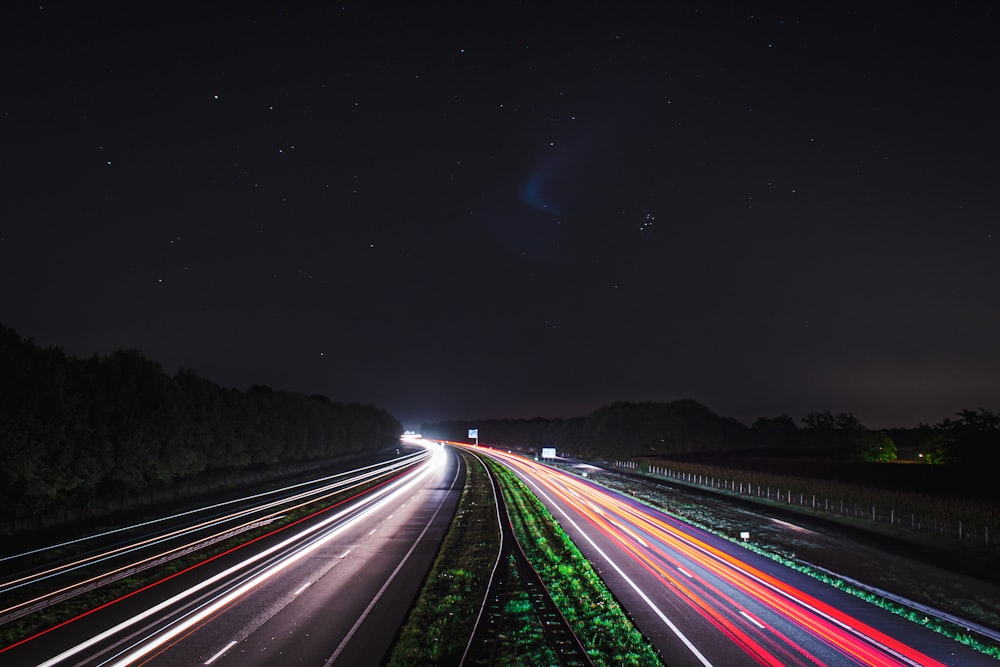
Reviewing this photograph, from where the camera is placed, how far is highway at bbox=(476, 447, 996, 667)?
1600cm

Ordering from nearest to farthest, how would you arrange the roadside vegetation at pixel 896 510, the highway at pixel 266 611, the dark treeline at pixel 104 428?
the highway at pixel 266 611, the roadside vegetation at pixel 896 510, the dark treeline at pixel 104 428

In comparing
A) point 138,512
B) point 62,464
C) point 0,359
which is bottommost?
point 138,512

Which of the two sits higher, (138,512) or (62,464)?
(62,464)

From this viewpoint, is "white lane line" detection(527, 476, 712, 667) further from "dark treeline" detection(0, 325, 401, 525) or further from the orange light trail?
"dark treeline" detection(0, 325, 401, 525)

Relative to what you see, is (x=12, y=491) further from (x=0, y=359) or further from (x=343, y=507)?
(x=343, y=507)

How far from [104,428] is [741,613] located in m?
42.7

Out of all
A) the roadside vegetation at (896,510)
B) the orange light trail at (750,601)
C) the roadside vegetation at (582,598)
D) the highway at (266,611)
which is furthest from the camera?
the roadside vegetation at (896,510)

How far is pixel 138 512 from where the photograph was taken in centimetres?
4491

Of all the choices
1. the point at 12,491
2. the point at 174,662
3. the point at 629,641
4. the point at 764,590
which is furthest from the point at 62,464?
the point at 764,590

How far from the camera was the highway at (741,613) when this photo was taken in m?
16.0

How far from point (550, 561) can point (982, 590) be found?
1700 cm

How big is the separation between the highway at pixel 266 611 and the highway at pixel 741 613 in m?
7.86

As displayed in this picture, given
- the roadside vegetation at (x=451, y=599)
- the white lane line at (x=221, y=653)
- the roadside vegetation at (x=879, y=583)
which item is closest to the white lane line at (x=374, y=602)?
the roadside vegetation at (x=451, y=599)

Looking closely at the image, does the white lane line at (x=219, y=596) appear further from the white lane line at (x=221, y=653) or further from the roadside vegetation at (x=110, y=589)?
the roadside vegetation at (x=110, y=589)
